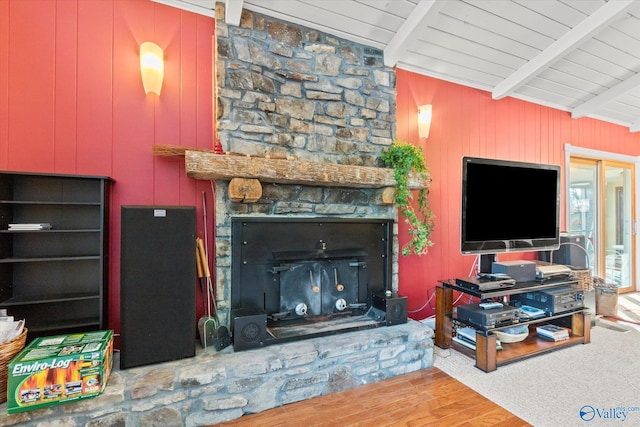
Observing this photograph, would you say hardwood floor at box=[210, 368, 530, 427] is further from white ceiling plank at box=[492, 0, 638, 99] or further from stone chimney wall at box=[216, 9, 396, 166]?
white ceiling plank at box=[492, 0, 638, 99]

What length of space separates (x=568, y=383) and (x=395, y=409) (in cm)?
135

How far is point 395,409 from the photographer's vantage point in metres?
1.87

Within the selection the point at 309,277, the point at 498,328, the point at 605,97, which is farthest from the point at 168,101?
the point at 605,97

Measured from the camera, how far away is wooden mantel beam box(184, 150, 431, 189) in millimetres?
1936

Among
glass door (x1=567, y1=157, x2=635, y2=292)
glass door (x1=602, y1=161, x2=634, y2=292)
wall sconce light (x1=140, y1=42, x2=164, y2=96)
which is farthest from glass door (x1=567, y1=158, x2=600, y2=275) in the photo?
wall sconce light (x1=140, y1=42, x2=164, y2=96)

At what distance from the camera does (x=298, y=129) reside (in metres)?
2.42

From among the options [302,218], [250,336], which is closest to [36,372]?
[250,336]

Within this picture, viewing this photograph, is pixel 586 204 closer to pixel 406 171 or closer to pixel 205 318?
pixel 406 171

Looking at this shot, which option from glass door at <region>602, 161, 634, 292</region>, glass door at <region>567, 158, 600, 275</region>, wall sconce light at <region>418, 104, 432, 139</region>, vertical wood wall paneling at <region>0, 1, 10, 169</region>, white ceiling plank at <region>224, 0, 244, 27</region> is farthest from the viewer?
glass door at <region>602, 161, 634, 292</region>

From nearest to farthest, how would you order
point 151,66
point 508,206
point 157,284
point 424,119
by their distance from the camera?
point 157,284 < point 151,66 < point 508,206 < point 424,119

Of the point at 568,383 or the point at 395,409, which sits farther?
the point at 568,383

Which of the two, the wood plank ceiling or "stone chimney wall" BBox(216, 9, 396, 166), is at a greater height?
the wood plank ceiling

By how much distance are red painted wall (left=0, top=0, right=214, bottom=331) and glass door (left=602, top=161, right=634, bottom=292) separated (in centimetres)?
575

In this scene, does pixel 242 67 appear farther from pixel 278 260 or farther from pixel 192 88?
pixel 278 260
